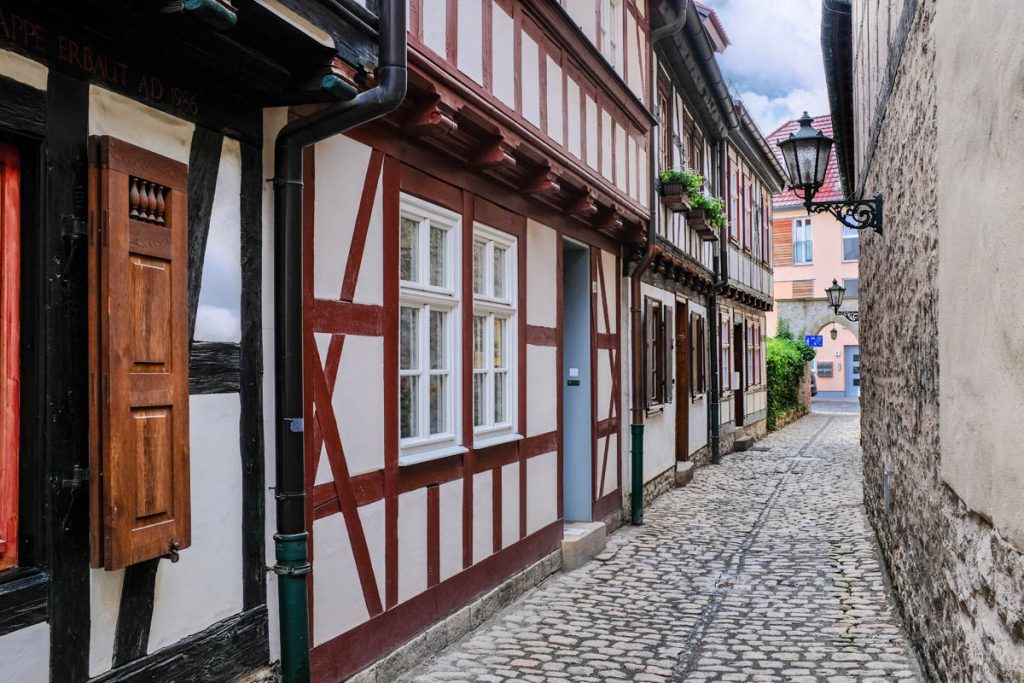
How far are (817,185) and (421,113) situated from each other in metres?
4.38

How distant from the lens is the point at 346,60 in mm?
4312

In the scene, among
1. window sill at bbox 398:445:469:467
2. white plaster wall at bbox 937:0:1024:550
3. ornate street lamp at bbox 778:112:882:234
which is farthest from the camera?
ornate street lamp at bbox 778:112:882:234

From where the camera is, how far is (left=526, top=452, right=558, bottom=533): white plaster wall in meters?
8.01

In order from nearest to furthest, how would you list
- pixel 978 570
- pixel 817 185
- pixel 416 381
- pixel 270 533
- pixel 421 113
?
pixel 978 570
pixel 270 533
pixel 421 113
pixel 416 381
pixel 817 185

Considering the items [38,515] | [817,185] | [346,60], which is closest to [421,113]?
[346,60]

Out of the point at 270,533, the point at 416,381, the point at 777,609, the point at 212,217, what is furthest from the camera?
the point at 777,609

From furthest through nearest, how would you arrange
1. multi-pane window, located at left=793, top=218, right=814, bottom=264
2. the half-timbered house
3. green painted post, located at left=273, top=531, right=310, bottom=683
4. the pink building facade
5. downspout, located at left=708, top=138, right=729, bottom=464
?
multi-pane window, located at left=793, top=218, right=814, bottom=264 → the pink building facade → downspout, located at left=708, top=138, right=729, bottom=464 → green painted post, located at left=273, top=531, right=310, bottom=683 → the half-timbered house

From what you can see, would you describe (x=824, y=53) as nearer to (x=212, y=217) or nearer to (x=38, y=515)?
(x=212, y=217)

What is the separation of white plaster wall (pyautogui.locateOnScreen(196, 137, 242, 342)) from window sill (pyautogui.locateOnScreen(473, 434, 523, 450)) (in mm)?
2852

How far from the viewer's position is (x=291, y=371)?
14.9 ft

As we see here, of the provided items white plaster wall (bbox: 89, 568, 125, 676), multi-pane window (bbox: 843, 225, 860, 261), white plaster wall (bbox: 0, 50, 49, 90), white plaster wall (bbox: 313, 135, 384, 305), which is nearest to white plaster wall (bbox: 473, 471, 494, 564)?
white plaster wall (bbox: 313, 135, 384, 305)

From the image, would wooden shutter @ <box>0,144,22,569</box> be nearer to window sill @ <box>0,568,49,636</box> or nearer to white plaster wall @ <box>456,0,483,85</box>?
window sill @ <box>0,568,49,636</box>

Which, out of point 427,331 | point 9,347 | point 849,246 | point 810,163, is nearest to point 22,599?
point 9,347

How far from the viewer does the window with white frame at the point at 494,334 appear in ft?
23.1
